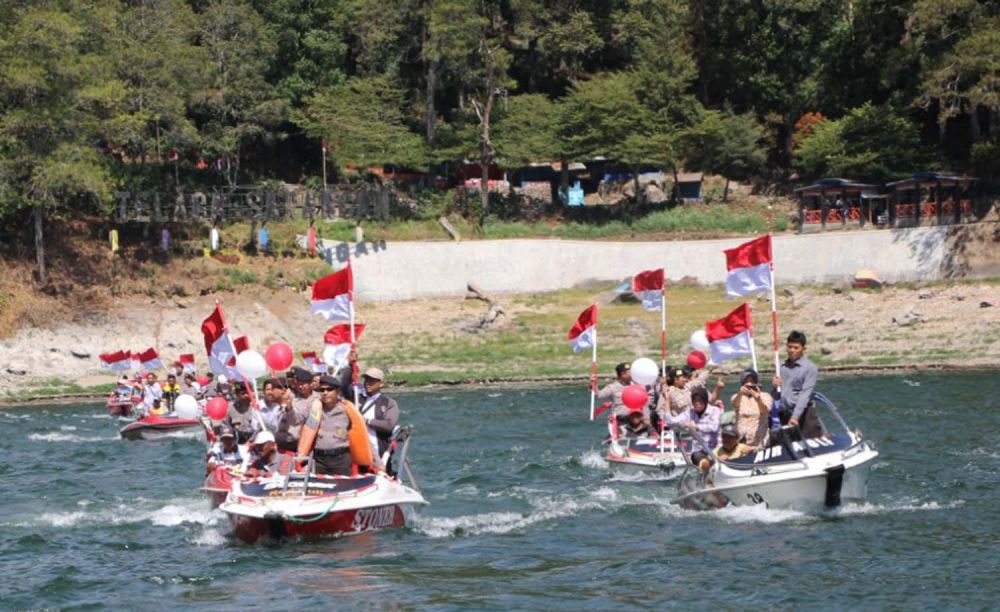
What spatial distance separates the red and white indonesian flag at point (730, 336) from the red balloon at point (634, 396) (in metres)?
1.48

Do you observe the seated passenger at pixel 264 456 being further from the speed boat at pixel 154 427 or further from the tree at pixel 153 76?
the tree at pixel 153 76

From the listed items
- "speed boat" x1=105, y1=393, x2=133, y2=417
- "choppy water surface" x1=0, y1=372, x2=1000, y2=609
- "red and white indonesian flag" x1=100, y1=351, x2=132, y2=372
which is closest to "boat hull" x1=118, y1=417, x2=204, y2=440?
"speed boat" x1=105, y1=393, x2=133, y2=417

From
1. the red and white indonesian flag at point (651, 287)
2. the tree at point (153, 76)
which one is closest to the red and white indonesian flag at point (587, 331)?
the red and white indonesian flag at point (651, 287)

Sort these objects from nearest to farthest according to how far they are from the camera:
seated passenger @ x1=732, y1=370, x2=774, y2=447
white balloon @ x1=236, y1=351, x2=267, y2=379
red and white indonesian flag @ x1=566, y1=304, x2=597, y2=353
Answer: seated passenger @ x1=732, y1=370, x2=774, y2=447 → white balloon @ x1=236, y1=351, x2=267, y2=379 → red and white indonesian flag @ x1=566, y1=304, x2=597, y2=353

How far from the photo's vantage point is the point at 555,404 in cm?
4444

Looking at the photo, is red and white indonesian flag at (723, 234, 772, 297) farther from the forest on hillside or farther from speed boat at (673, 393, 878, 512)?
the forest on hillside

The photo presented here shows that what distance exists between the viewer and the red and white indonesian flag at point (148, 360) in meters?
49.0

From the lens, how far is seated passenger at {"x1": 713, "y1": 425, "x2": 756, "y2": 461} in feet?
78.2

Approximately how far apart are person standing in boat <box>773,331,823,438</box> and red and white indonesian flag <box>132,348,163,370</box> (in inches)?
1167

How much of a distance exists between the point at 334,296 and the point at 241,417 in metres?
2.65

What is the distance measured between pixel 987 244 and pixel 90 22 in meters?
37.0

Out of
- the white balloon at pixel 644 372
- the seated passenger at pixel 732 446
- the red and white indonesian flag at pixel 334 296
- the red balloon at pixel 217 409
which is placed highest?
the red and white indonesian flag at pixel 334 296

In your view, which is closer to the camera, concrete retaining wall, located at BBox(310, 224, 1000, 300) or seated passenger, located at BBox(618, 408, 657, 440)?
seated passenger, located at BBox(618, 408, 657, 440)

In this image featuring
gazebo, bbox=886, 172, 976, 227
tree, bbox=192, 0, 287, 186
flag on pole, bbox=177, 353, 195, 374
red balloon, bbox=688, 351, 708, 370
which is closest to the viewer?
red balloon, bbox=688, 351, 708, 370
